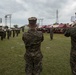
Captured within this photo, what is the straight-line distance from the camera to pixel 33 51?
23.8 feet

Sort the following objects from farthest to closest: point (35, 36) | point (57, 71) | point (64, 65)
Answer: point (64, 65) < point (57, 71) < point (35, 36)

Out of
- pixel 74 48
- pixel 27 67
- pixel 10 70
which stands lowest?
pixel 10 70

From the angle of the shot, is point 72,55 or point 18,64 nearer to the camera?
point 72,55

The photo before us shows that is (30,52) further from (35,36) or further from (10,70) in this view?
(10,70)

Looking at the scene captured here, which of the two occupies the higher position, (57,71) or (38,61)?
(38,61)

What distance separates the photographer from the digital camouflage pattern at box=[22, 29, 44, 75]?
7.24 m

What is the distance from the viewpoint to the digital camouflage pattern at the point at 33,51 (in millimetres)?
7238

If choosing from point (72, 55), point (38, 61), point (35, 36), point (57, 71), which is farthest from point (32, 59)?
point (57, 71)

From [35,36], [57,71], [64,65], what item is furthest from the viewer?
[64,65]

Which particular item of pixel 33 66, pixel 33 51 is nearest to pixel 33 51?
pixel 33 51

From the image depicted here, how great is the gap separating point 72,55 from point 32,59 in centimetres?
109

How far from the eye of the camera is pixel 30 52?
7277mm

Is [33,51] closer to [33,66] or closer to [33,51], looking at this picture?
[33,51]

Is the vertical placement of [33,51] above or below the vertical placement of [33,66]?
above
